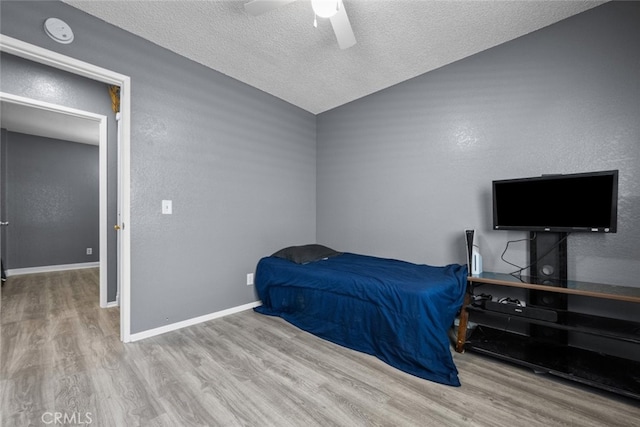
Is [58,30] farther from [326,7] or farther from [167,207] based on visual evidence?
[326,7]

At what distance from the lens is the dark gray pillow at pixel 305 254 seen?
9.34 feet

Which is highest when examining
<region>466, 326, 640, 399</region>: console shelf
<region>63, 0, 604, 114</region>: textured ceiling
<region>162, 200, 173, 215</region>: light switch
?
<region>63, 0, 604, 114</region>: textured ceiling

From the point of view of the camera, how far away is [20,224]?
176 inches

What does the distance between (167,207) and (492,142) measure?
3049 millimetres

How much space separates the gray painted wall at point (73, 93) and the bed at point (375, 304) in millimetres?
1956

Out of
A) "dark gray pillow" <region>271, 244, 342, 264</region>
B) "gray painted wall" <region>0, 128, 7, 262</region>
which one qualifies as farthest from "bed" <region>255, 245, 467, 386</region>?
"gray painted wall" <region>0, 128, 7, 262</region>

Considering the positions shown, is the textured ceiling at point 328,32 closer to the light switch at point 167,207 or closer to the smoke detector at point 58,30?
the smoke detector at point 58,30

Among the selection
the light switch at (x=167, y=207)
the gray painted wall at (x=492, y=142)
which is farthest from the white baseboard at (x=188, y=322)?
the gray painted wall at (x=492, y=142)

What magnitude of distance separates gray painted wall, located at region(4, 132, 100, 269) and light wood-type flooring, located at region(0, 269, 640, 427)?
3287mm

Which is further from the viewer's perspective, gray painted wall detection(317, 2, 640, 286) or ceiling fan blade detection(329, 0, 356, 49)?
gray painted wall detection(317, 2, 640, 286)

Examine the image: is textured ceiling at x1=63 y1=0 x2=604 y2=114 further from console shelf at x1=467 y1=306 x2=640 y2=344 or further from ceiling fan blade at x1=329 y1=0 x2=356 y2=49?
console shelf at x1=467 y1=306 x2=640 y2=344

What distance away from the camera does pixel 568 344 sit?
1.96m

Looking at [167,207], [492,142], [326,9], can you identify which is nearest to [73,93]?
[167,207]

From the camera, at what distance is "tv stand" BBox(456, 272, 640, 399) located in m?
1.51
